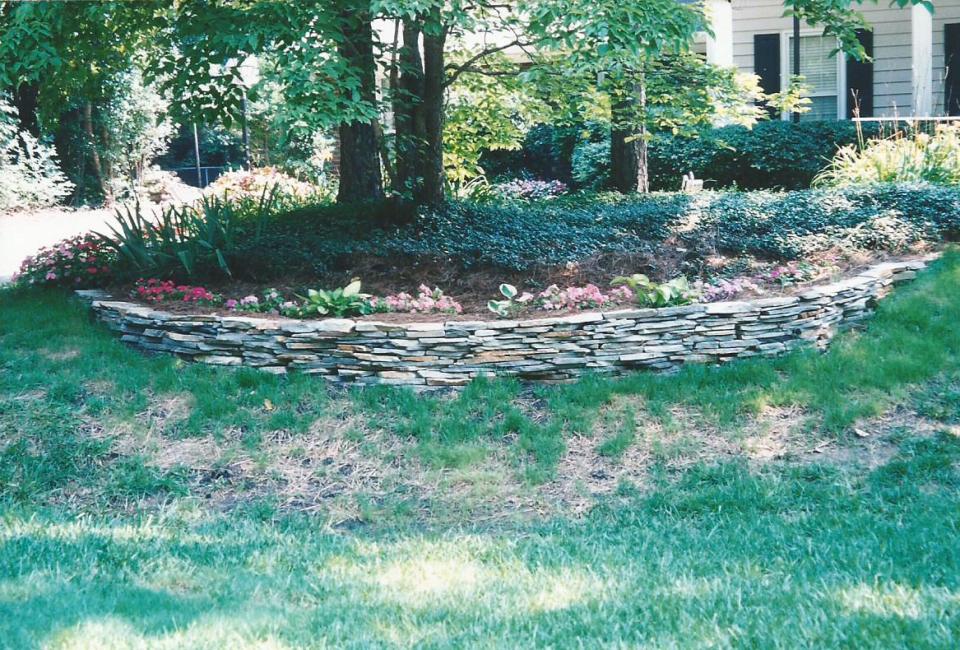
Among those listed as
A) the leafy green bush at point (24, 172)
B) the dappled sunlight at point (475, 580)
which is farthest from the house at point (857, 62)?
the dappled sunlight at point (475, 580)

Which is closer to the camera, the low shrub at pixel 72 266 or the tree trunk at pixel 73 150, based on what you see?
the low shrub at pixel 72 266

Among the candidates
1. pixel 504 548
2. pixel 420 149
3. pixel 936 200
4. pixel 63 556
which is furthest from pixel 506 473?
pixel 936 200

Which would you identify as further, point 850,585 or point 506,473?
point 506,473

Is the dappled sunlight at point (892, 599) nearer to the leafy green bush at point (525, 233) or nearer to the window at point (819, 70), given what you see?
the leafy green bush at point (525, 233)

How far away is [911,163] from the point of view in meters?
10.4

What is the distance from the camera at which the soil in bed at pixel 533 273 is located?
317 inches

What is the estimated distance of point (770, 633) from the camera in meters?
3.52

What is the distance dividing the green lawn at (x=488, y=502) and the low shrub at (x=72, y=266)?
30.0 inches

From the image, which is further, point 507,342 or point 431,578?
point 507,342

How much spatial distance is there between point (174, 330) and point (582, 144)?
32.8ft

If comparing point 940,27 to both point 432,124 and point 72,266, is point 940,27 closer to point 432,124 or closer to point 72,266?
point 432,124

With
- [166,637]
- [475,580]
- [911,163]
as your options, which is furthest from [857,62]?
[166,637]

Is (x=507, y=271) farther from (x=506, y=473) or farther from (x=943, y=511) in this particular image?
(x=943, y=511)

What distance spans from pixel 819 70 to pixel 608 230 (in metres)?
9.68
